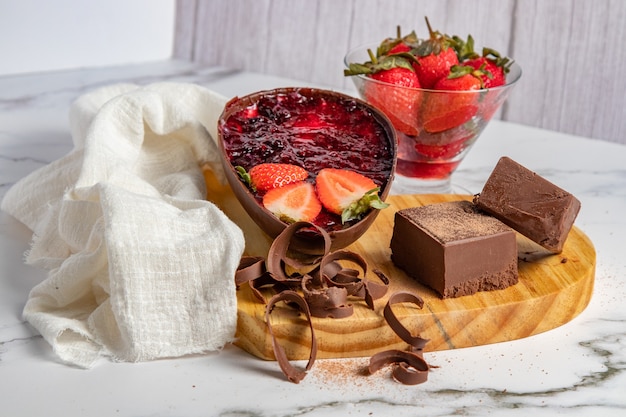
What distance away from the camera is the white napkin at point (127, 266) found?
1.52 m

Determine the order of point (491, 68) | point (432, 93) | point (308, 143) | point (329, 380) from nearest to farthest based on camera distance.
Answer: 1. point (329, 380)
2. point (308, 143)
3. point (432, 93)
4. point (491, 68)

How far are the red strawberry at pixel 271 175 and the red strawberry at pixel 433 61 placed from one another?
0.45 metres

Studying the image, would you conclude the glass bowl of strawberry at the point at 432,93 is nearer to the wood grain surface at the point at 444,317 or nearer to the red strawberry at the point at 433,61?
the red strawberry at the point at 433,61

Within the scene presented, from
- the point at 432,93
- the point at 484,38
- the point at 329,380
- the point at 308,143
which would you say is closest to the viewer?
the point at 329,380

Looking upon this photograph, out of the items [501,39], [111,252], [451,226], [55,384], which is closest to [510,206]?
[451,226]

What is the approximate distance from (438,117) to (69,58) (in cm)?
145

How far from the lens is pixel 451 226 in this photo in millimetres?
1643

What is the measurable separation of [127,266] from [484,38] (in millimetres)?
1656

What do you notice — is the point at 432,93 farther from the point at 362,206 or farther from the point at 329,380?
the point at 329,380

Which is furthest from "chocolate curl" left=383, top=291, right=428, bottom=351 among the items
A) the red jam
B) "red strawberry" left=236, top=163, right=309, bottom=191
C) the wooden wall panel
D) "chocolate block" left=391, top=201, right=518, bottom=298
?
the wooden wall panel

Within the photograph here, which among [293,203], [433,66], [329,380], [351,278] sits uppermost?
[433,66]

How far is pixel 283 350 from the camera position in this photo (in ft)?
4.95

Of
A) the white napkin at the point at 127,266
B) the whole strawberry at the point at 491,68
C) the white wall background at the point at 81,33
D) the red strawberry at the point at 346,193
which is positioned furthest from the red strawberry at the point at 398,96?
the white wall background at the point at 81,33

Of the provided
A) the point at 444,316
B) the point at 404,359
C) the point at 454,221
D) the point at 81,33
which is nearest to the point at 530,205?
the point at 454,221
